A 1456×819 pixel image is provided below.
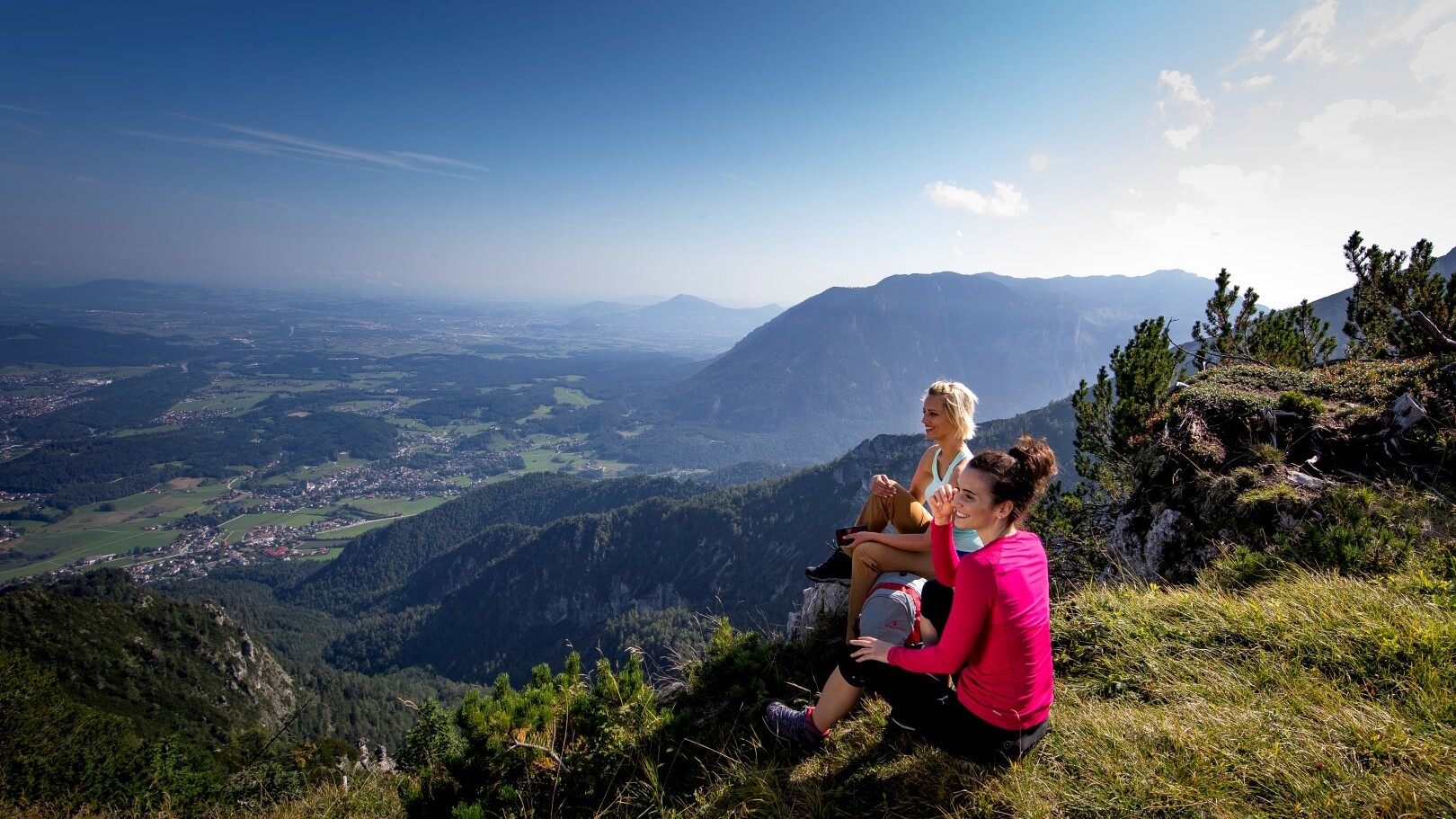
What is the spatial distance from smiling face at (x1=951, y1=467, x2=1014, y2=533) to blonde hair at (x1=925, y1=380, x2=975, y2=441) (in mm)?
2296

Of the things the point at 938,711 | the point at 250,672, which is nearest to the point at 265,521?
the point at 250,672

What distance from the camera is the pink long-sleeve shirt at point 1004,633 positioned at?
2828 mm

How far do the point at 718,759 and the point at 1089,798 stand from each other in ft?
7.95

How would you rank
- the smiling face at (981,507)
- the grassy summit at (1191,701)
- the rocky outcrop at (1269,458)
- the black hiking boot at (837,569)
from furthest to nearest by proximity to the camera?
1. the rocky outcrop at (1269,458)
2. the black hiking boot at (837,569)
3. the smiling face at (981,507)
4. the grassy summit at (1191,701)

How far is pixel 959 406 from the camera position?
209 inches

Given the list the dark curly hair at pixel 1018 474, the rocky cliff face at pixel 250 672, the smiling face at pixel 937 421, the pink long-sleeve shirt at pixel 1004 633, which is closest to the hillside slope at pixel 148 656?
the rocky cliff face at pixel 250 672

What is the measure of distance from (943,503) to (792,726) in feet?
6.80

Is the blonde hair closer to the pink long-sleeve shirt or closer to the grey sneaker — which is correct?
the pink long-sleeve shirt

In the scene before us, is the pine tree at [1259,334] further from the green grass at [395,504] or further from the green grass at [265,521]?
the green grass at [265,521]

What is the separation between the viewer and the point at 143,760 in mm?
19812

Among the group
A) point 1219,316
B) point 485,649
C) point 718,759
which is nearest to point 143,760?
point 718,759

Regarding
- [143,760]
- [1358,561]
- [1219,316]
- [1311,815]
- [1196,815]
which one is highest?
[1219,316]

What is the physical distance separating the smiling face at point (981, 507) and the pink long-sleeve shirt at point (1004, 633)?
0.29ft

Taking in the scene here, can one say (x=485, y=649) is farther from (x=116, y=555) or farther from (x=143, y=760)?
(x=143, y=760)
